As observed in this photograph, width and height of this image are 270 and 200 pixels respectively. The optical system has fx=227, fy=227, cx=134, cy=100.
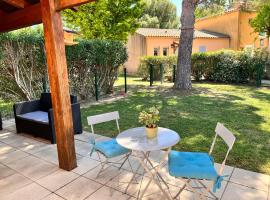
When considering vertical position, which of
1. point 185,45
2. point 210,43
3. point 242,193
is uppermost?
point 210,43

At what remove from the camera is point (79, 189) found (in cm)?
315

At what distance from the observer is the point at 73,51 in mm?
8438

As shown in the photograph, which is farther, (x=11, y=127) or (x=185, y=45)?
(x=185, y=45)

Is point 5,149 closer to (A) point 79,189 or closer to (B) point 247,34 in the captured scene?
(A) point 79,189

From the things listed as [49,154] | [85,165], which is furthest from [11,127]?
[85,165]

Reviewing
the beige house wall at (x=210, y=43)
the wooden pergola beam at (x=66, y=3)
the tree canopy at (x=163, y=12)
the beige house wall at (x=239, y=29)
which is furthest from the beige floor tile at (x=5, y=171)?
the tree canopy at (x=163, y=12)

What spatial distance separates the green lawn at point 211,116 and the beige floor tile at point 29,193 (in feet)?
7.49

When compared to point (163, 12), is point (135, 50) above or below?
below

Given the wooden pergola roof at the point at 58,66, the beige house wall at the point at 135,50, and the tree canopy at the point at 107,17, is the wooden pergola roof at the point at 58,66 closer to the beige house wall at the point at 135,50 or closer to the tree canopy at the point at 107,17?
the tree canopy at the point at 107,17

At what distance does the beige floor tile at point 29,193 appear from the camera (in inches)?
119

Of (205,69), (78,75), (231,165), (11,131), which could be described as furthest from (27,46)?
(205,69)

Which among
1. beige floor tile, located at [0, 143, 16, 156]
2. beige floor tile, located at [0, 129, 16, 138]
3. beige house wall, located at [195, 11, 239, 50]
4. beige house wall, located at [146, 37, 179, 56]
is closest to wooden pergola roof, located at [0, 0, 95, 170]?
beige floor tile, located at [0, 143, 16, 156]

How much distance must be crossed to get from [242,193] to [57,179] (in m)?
2.61

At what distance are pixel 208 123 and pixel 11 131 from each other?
16.4ft
